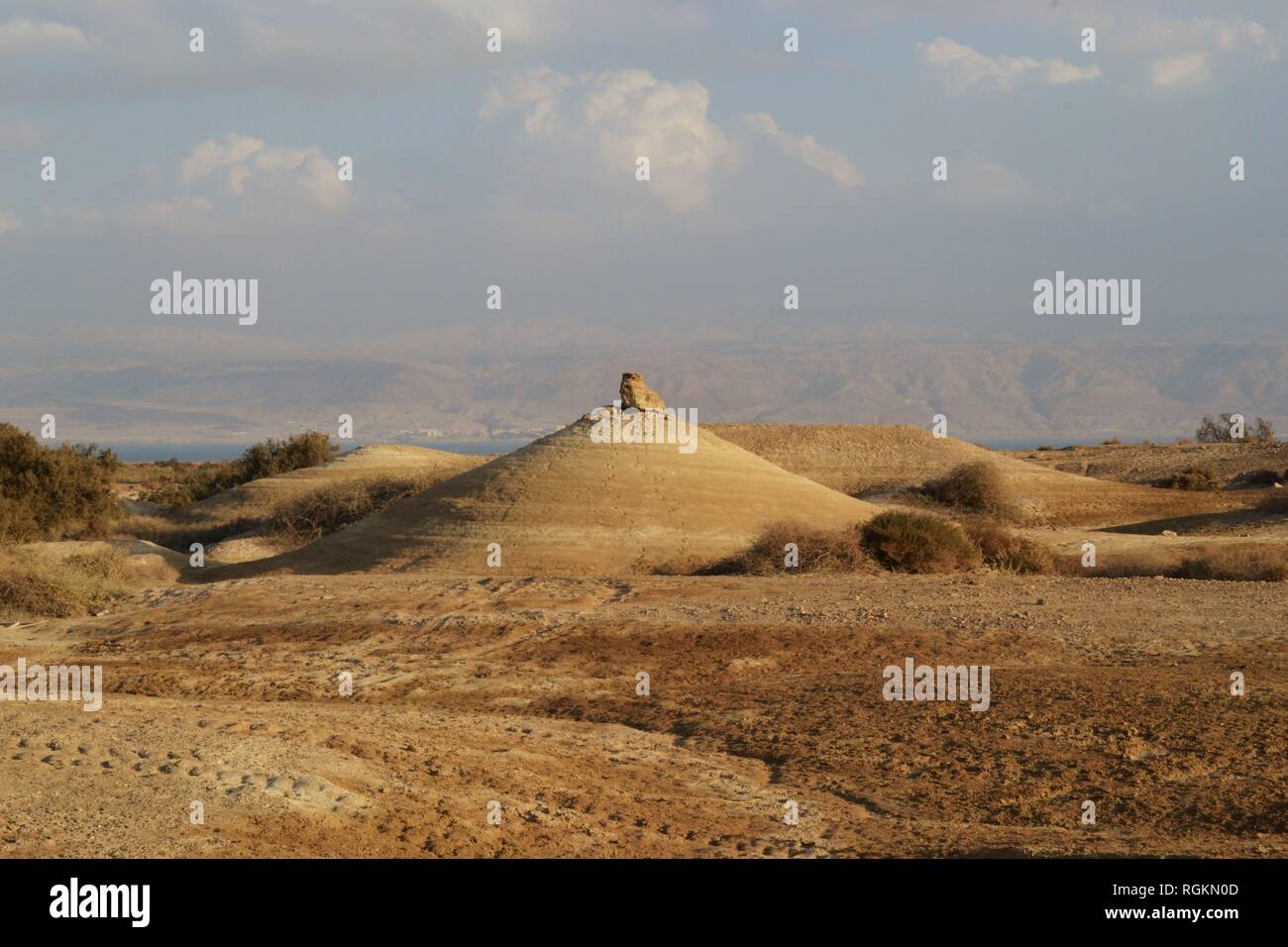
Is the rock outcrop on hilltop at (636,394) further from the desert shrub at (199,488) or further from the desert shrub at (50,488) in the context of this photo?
the desert shrub at (199,488)

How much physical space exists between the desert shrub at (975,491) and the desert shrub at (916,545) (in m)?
15.8

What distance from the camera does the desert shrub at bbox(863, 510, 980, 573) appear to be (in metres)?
19.8

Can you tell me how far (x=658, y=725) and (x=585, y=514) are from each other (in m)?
11.6

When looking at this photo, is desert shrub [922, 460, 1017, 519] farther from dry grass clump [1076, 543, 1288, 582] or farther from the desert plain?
dry grass clump [1076, 543, 1288, 582]

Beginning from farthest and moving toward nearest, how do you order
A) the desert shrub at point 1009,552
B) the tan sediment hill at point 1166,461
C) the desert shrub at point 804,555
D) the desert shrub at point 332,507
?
1. the tan sediment hill at point 1166,461
2. the desert shrub at point 332,507
3. the desert shrub at point 1009,552
4. the desert shrub at point 804,555

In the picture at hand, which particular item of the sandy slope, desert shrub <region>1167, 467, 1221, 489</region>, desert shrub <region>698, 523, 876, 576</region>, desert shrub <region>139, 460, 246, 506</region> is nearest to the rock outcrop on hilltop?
desert shrub <region>698, 523, 876, 576</region>

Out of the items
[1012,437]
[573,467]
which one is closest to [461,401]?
[1012,437]

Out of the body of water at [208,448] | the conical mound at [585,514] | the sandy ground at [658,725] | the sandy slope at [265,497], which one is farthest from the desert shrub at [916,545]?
the body of water at [208,448]

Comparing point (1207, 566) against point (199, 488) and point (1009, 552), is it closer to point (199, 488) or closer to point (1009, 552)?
point (1009, 552)

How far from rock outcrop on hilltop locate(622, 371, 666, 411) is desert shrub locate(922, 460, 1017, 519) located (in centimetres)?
1370

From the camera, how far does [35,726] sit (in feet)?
29.0

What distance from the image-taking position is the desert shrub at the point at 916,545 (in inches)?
778

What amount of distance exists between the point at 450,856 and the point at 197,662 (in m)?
7.76
